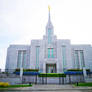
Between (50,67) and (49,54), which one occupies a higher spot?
(49,54)

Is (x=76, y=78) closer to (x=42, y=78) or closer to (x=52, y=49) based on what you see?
(x=42, y=78)

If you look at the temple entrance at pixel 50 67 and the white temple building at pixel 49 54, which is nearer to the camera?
the white temple building at pixel 49 54

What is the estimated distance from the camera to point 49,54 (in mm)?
30344

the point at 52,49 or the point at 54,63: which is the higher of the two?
the point at 52,49

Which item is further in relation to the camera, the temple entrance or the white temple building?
the temple entrance

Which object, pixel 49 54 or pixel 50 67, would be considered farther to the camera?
pixel 49 54

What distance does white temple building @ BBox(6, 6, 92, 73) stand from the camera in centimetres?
2955

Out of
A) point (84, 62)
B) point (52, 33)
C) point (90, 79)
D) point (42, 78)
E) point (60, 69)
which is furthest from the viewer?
point (52, 33)

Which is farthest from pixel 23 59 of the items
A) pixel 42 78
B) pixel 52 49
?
pixel 42 78

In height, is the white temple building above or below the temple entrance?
above

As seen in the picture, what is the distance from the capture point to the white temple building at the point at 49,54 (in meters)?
29.5

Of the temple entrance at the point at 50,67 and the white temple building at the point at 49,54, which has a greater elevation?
the white temple building at the point at 49,54

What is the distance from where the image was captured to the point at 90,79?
59.2 ft

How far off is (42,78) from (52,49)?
12943mm
